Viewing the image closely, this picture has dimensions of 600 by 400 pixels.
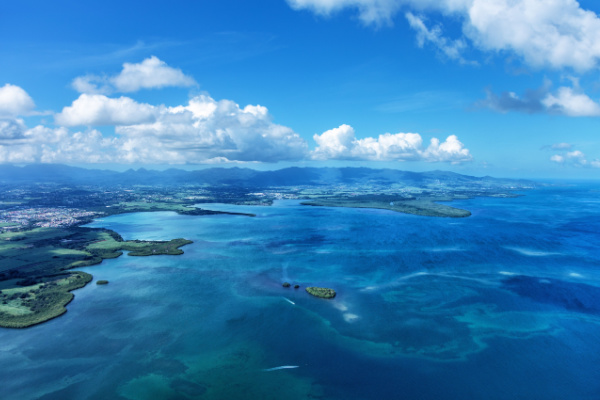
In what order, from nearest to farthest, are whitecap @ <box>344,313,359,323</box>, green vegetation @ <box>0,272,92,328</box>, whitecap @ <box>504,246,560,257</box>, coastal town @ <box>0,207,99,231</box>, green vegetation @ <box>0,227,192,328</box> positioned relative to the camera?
1. green vegetation @ <box>0,272,92,328</box>
2. whitecap @ <box>344,313,359,323</box>
3. green vegetation @ <box>0,227,192,328</box>
4. whitecap @ <box>504,246,560,257</box>
5. coastal town @ <box>0,207,99,231</box>

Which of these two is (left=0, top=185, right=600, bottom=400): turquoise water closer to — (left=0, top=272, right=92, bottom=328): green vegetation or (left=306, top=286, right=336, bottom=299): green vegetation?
(left=306, top=286, right=336, bottom=299): green vegetation

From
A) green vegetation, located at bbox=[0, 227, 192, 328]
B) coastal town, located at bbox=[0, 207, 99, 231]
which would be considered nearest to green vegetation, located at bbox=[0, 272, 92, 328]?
green vegetation, located at bbox=[0, 227, 192, 328]

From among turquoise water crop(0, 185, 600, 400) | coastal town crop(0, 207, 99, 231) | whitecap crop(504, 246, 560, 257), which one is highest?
whitecap crop(504, 246, 560, 257)

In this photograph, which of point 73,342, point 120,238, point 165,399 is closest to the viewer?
point 165,399

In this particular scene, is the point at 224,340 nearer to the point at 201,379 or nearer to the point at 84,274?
the point at 201,379

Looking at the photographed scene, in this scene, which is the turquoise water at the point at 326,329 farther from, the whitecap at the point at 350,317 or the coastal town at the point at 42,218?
the coastal town at the point at 42,218

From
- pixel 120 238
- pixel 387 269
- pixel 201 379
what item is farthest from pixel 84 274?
pixel 387 269
